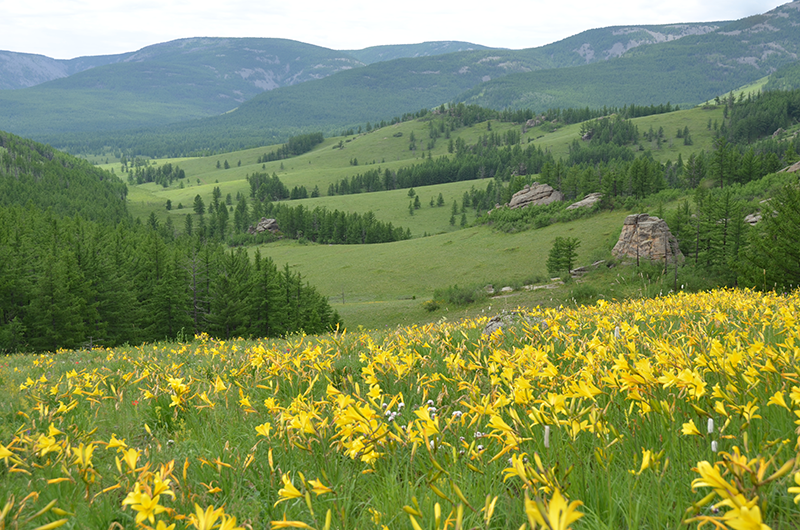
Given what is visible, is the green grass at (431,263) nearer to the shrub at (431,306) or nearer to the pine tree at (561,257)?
the pine tree at (561,257)

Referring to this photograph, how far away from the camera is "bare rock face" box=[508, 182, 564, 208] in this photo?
10881 cm

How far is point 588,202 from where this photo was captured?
90.9 meters

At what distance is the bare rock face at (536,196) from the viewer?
109 metres

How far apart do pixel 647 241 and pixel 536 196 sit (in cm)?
5634

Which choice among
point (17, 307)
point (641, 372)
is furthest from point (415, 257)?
point (641, 372)

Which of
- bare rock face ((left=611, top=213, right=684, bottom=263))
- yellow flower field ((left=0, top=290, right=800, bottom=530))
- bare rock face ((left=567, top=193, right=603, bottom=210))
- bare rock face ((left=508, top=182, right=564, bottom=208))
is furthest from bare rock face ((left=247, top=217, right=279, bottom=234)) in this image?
yellow flower field ((left=0, top=290, right=800, bottom=530))

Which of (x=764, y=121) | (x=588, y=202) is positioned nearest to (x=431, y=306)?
(x=588, y=202)

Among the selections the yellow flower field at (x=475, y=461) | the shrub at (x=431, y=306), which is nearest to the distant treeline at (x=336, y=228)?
the shrub at (x=431, y=306)

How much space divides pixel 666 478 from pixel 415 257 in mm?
81311

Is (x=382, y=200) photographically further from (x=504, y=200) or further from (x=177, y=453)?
(x=177, y=453)

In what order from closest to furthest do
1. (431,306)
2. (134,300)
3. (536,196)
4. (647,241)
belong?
1. (134,300)
2. (431,306)
3. (647,241)
4. (536,196)

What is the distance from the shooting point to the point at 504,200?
125m

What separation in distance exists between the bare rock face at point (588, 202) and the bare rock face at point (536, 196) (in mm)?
13021

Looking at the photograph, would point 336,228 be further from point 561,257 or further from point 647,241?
point 647,241
